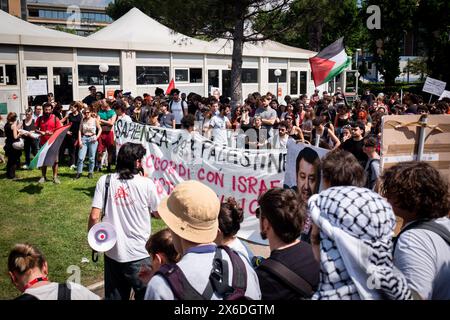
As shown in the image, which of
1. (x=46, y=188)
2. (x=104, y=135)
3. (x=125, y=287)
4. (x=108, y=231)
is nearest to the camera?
(x=108, y=231)

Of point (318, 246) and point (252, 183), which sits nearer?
point (318, 246)

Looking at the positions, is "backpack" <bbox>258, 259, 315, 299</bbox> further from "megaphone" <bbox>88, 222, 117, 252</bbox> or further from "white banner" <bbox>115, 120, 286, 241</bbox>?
"white banner" <bbox>115, 120, 286, 241</bbox>

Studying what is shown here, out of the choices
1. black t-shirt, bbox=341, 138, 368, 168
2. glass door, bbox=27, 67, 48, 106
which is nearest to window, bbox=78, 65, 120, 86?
glass door, bbox=27, 67, 48, 106

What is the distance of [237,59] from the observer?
18.9 m

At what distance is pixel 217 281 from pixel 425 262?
3.23ft

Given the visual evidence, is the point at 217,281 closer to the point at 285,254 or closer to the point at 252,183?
the point at 285,254

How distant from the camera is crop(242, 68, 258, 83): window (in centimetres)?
2945

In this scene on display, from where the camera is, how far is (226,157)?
24.8 ft

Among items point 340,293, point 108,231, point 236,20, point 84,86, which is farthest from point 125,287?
point 84,86

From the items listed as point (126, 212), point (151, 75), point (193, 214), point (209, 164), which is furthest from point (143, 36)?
point (193, 214)

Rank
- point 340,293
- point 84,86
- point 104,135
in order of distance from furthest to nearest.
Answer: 1. point 84,86
2. point 104,135
3. point 340,293
